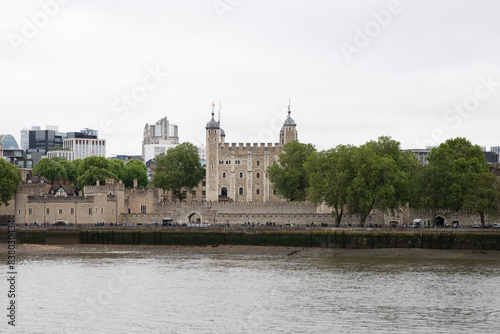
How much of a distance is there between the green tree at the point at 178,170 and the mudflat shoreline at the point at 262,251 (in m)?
26.1

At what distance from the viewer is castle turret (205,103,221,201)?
108m

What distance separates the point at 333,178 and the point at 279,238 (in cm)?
824

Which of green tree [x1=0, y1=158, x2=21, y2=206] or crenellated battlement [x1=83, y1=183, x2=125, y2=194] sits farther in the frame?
crenellated battlement [x1=83, y1=183, x2=125, y2=194]

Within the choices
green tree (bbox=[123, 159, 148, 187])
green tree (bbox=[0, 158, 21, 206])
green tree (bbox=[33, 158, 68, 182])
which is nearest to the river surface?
green tree (bbox=[0, 158, 21, 206])

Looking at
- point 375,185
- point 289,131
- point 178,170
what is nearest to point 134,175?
point 178,170

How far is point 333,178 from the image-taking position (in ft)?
254

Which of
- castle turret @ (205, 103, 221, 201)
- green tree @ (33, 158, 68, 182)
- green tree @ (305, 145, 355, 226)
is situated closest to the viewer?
green tree @ (305, 145, 355, 226)

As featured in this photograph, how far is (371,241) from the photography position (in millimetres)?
69938

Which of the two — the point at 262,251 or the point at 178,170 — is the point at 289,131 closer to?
the point at 178,170

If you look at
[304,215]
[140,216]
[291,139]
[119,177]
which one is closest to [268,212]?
[304,215]

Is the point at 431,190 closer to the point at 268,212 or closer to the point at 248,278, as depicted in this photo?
the point at 268,212

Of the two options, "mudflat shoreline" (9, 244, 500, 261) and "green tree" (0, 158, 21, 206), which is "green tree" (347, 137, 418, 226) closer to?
"mudflat shoreline" (9, 244, 500, 261)

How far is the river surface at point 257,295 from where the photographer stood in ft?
119

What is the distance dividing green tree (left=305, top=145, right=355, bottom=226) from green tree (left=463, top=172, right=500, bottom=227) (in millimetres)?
11297
